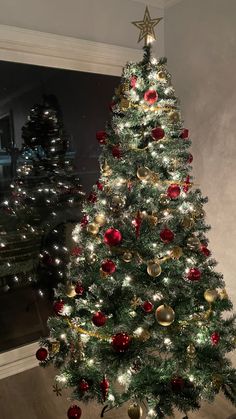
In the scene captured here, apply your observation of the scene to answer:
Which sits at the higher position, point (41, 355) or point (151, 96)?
point (151, 96)

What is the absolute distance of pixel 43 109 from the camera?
2.41 metres

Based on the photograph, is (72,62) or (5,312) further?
(5,312)

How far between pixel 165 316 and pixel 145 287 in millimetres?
173

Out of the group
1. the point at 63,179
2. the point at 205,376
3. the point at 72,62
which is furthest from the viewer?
the point at 63,179

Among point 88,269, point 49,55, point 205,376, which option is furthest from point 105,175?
point 205,376

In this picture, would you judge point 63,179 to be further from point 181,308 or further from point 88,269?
point 181,308

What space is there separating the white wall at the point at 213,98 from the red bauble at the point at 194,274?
840 mm

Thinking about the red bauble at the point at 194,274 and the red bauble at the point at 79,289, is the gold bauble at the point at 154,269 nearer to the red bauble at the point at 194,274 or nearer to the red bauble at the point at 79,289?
the red bauble at the point at 194,274

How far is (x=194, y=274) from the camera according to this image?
64.3 inches

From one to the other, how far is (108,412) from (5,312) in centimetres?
115

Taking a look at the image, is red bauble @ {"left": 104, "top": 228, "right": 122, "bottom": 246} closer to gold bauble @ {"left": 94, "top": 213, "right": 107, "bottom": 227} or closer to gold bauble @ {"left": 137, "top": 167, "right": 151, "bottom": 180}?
gold bauble @ {"left": 94, "top": 213, "right": 107, "bottom": 227}

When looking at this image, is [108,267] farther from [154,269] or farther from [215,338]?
[215,338]

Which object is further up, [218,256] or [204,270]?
[204,270]

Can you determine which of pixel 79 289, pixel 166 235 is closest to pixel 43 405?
pixel 79 289
